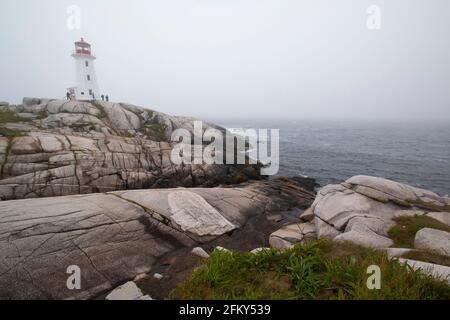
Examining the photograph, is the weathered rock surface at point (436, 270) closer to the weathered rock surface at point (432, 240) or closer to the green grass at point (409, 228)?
the weathered rock surface at point (432, 240)

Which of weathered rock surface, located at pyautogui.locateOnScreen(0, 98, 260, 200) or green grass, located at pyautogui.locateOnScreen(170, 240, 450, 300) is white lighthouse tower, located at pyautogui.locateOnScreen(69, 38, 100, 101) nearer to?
weathered rock surface, located at pyautogui.locateOnScreen(0, 98, 260, 200)

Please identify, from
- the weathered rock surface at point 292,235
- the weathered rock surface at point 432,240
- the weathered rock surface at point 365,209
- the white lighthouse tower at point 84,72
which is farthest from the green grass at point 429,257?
the white lighthouse tower at point 84,72

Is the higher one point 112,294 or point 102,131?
point 102,131

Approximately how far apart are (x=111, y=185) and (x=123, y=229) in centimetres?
1149

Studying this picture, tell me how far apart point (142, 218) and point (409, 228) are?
12686 mm

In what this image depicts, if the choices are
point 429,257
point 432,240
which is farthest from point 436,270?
point 432,240

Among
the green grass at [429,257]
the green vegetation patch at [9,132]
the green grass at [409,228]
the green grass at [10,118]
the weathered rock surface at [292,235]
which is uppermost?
the green grass at [10,118]

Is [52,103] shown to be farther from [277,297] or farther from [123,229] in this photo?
[277,297]

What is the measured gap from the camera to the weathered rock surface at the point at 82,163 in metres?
18.5

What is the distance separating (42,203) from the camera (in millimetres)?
11914

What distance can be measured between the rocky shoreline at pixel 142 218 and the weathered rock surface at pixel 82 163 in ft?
0.33

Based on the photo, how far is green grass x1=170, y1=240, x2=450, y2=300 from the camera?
4773 mm
